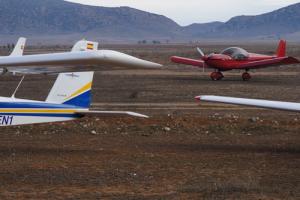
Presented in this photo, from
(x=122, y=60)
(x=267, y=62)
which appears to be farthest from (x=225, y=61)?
(x=122, y=60)

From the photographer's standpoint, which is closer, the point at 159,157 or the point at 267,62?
the point at 159,157

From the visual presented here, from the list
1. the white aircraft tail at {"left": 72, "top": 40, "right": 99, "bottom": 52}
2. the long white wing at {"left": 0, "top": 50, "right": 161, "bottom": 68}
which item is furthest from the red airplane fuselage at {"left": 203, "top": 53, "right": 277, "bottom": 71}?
the long white wing at {"left": 0, "top": 50, "right": 161, "bottom": 68}

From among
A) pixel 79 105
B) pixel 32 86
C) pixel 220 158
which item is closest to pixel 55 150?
pixel 79 105

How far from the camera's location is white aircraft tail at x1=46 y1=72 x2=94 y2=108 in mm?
12258

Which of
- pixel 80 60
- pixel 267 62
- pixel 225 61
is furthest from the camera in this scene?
pixel 225 61

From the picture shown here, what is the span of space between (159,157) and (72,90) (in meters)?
1.99

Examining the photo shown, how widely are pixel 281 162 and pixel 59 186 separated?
12.4ft

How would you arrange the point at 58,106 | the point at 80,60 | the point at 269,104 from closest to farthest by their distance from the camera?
the point at 80,60 < the point at 58,106 < the point at 269,104

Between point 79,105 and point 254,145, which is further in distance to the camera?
Answer: point 254,145

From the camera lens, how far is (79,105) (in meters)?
12.3

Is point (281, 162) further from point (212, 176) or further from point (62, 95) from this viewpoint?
point (62, 95)

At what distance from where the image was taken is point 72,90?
12305 mm

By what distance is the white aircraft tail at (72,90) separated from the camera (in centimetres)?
1226

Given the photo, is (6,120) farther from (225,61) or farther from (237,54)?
(237,54)
